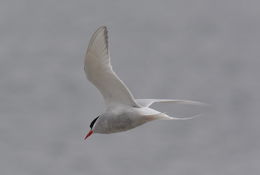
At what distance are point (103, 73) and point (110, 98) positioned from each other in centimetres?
52

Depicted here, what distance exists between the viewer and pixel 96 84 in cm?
920

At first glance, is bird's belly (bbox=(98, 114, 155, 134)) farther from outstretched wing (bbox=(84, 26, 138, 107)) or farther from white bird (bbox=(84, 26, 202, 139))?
outstretched wing (bbox=(84, 26, 138, 107))

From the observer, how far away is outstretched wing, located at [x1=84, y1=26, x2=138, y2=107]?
339 inches

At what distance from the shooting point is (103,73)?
899cm

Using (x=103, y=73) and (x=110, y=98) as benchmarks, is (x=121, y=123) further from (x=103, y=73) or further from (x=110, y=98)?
(x=103, y=73)

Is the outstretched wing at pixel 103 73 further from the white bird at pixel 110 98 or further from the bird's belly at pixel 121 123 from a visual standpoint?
the bird's belly at pixel 121 123

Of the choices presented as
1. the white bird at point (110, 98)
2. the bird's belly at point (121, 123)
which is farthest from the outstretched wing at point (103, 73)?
the bird's belly at point (121, 123)

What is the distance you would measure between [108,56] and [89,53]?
25 cm

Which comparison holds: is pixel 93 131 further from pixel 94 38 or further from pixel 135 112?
pixel 94 38

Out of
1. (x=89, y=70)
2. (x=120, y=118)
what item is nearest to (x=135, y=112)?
(x=120, y=118)

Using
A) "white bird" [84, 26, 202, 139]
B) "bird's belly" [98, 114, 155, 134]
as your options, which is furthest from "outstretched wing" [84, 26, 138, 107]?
"bird's belly" [98, 114, 155, 134]

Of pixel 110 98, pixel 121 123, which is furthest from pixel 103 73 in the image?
pixel 121 123

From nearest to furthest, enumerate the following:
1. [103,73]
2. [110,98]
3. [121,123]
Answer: [103,73], [121,123], [110,98]

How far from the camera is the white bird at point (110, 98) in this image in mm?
8688
